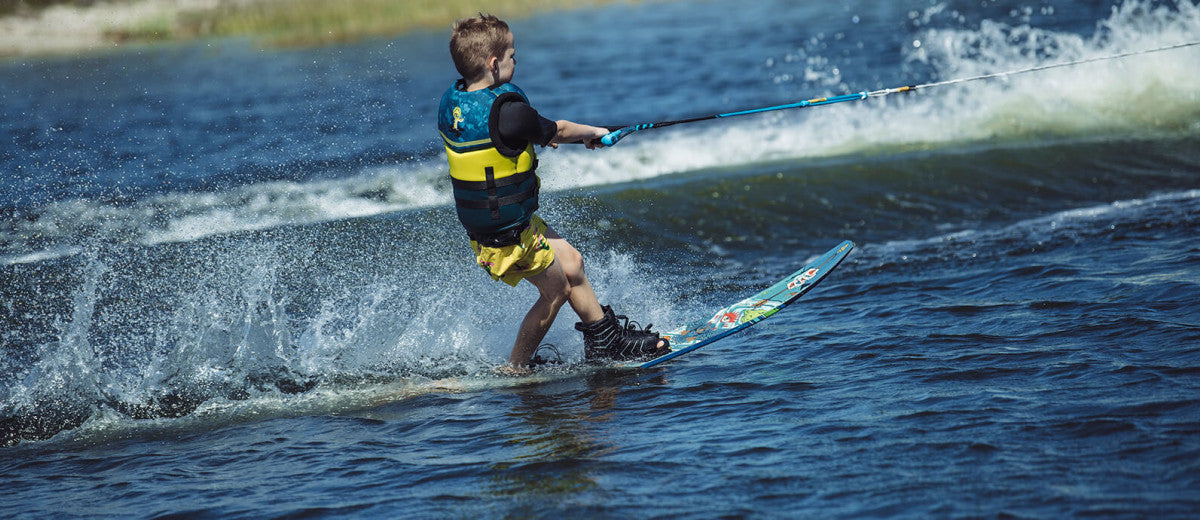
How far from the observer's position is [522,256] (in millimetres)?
4891

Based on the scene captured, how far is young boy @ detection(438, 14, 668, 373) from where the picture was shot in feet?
14.7

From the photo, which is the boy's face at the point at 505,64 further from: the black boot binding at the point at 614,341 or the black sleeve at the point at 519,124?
the black boot binding at the point at 614,341

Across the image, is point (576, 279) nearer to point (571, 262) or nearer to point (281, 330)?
point (571, 262)

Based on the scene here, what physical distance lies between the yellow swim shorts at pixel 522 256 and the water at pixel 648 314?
26.2 inches

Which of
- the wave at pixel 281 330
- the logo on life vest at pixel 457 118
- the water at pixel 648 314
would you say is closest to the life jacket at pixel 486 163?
the logo on life vest at pixel 457 118

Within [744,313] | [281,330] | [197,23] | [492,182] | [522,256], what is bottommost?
[744,313]

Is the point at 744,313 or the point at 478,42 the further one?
the point at 744,313

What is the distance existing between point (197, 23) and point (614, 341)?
21.3m

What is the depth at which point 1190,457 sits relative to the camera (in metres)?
3.54

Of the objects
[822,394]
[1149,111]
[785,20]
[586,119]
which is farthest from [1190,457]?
[785,20]

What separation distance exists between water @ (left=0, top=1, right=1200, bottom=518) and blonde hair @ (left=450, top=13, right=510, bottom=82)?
168cm

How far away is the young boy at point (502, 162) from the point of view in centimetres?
447

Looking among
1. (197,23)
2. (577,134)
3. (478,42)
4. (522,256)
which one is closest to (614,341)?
(522,256)

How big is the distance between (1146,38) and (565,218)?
11.3 meters
